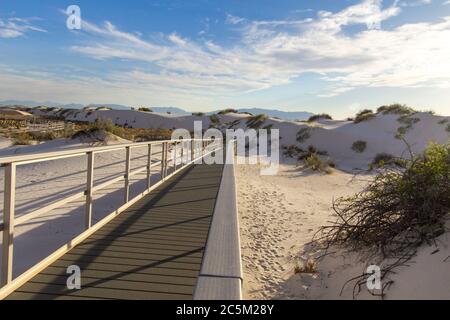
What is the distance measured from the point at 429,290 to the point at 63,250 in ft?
11.2

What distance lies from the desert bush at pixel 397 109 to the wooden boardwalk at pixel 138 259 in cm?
3049

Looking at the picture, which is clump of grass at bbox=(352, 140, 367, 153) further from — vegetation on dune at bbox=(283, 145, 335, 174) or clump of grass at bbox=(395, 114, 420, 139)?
clump of grass at bbox=(395, 114, 420, 139)

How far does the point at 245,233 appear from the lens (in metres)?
6.48

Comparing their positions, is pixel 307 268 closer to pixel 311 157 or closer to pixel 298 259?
pixel 298 259

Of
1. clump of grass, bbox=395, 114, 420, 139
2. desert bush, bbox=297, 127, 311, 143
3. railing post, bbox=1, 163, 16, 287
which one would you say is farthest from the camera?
desert bush, bbox=297, 127, 311, 143

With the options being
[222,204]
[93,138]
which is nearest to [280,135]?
[93,138]

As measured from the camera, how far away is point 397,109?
33625 mm

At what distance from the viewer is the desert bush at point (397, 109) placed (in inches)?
1262

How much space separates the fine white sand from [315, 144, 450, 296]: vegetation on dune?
14 centimetres

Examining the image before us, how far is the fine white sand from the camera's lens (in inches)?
131

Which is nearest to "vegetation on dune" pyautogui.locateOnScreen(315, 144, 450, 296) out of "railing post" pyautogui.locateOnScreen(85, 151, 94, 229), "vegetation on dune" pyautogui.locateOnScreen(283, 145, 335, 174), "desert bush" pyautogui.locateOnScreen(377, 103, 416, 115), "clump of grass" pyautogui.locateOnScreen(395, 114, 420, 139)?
"railing post" pyautogui.locateOnScreen(85, 151, 94, 229)

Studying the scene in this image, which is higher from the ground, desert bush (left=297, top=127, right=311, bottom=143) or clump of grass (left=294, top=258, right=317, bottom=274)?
desert bush (left=297, top=127, right=311, bottom=143)

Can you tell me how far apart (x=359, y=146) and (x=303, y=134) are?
15.6 feet

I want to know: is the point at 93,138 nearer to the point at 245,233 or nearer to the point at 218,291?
the point at 245,233
